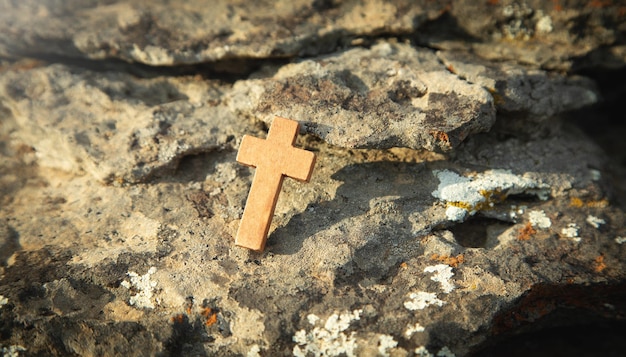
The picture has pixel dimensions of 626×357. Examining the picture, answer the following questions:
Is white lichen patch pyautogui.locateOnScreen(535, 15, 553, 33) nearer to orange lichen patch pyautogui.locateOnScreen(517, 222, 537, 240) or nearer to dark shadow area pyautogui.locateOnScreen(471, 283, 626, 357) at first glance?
orange lichen patch pyautogui.locateOnScreen(517, 222, 537, 240)

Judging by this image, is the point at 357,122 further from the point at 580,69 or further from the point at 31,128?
the point at 31,128

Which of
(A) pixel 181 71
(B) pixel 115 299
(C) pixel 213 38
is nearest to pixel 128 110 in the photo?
(A) pixel 181 71

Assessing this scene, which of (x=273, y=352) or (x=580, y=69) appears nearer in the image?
(x=273, y=352)

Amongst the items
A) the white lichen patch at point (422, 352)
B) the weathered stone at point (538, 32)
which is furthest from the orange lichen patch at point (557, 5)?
the white lichen patch at point (422, 352)

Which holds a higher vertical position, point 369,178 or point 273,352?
point 369,178

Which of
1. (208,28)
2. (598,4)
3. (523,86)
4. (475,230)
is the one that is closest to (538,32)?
(598,4)

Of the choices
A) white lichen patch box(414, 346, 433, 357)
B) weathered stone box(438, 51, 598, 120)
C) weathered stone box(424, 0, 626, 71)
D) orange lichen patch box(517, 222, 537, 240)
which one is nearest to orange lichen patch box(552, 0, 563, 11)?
weathered stone box(424, 0, 626, 71)
